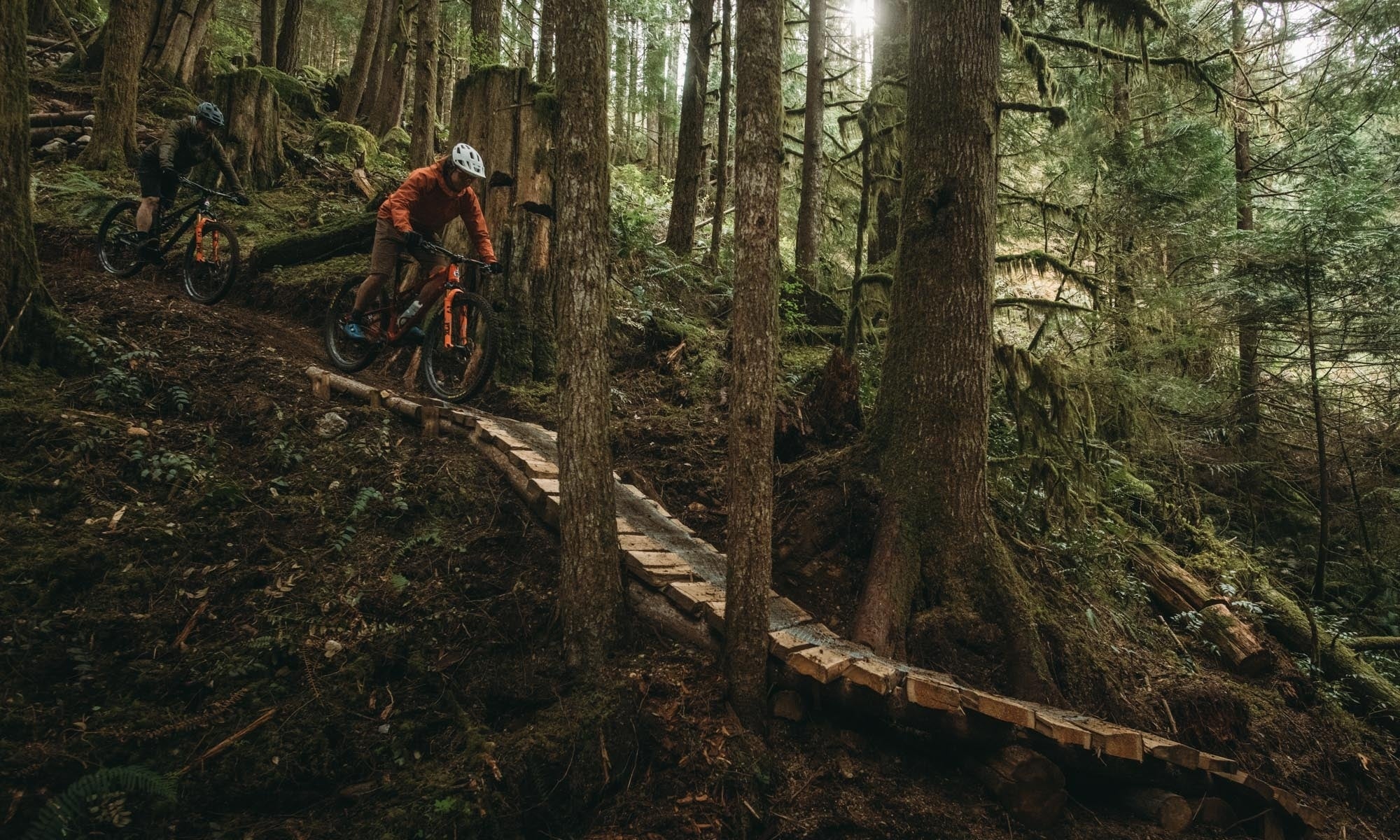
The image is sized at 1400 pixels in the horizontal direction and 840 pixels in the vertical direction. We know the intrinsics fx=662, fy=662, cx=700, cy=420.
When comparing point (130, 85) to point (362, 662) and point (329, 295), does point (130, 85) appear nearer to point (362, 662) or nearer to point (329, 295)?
point (329, 295)

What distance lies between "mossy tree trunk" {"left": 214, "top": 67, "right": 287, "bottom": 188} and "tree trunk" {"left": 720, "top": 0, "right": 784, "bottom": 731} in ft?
35.3

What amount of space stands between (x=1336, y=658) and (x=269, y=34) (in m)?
23.1

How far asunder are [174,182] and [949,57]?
9.17 metres

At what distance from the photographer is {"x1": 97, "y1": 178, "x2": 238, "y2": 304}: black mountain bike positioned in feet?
27.0

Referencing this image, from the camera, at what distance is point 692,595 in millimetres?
4145

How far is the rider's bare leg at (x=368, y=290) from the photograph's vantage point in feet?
23.5

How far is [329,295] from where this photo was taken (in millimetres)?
8906

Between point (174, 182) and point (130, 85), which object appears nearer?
point (174, 182)

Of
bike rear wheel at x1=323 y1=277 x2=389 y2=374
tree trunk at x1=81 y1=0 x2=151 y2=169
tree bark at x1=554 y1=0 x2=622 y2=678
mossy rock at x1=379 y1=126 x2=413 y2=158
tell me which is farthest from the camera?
mossy rock at x1=379 y1=126 x2=413 y2=158

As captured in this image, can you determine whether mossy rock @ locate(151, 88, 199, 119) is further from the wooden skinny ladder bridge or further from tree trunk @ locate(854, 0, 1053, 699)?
tree trunk @ locate(854, 0, 1053, 699)

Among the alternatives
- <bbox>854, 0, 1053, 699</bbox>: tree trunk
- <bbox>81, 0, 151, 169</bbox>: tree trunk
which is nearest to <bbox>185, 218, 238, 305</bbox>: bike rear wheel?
<bbox>81, 0, 151, 169</bbox>: tree trunk

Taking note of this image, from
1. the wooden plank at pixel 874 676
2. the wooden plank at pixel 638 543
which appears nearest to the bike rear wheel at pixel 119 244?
the wooden plank at pixel 638 543

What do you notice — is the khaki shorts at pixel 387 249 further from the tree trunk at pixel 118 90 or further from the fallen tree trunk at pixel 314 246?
the tree trunk at pixel 118 90

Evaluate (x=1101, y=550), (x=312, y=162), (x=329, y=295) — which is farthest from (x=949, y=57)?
(x=312, y=162)
